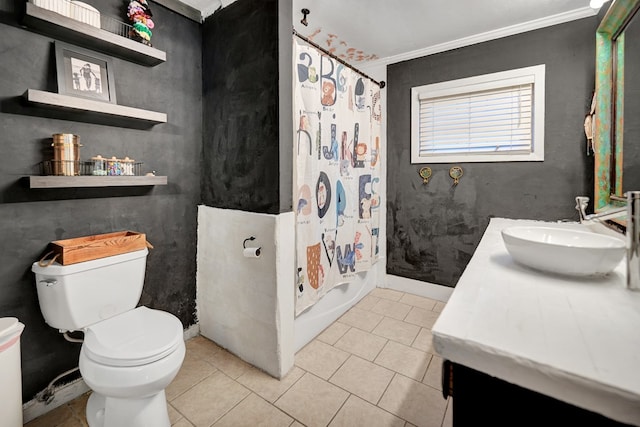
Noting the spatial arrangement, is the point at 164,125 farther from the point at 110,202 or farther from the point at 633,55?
the point at 633,55

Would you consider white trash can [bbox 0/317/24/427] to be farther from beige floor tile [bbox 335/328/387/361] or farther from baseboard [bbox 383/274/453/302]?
baseboard [bbox 383/274/453/302]

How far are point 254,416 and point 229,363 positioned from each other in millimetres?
482

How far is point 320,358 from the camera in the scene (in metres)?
1.89

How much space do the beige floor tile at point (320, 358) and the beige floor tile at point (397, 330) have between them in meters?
0.42

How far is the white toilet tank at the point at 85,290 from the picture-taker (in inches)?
51.9

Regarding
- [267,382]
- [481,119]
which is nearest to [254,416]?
[267,382]

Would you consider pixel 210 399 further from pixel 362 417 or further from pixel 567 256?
pixel 567 256

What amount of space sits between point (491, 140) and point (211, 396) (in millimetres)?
2765

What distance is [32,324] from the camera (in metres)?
1.41

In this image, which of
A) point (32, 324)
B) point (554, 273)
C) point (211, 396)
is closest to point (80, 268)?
point (32, 324)

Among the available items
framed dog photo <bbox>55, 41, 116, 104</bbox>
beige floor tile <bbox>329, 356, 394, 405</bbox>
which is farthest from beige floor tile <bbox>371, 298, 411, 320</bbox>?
framed dog photo <bbox>55, 41, 116, 104</bbox>

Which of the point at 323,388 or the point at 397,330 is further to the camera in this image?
the point at 397,330

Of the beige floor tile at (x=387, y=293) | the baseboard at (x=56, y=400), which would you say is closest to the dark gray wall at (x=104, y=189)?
the baseboard at (x=56, y=400)

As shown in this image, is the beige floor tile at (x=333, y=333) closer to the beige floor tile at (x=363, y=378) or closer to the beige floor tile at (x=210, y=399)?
the beige floor tile at (x=363, y=378)
